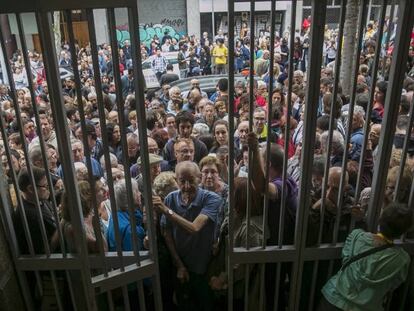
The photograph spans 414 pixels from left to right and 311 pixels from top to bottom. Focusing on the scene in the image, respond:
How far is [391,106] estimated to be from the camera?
6.86ft

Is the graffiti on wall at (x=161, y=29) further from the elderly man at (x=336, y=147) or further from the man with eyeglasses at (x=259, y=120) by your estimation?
the elderly man at (x=336, y=147)

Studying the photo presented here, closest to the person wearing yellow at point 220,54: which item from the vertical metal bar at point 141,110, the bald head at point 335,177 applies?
the bald head at point 335,177

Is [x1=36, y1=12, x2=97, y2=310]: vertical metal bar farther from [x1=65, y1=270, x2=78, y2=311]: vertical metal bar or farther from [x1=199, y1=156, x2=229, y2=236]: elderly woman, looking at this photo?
[x1=199, y1=156, x2=229, y2=236]: elderly woman

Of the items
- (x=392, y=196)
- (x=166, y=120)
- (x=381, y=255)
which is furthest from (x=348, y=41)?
(x=381, y=255)

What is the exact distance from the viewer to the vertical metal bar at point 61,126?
1.61m

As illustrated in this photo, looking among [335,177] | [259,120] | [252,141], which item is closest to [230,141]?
Result: [252,141]

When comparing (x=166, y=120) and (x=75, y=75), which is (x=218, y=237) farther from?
(x=166, y=120)

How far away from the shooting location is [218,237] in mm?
2529

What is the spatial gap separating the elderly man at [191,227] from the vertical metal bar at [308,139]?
0.51 metres

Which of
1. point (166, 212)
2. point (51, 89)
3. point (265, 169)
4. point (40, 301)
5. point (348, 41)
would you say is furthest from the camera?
point (348, 41)

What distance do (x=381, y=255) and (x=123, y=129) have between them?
1.38 m

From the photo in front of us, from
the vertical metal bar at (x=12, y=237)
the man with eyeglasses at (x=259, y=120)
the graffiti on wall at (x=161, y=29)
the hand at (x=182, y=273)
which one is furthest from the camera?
the graffiti on wall at (x=161, y=29)

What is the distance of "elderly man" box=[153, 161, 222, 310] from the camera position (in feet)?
8.14

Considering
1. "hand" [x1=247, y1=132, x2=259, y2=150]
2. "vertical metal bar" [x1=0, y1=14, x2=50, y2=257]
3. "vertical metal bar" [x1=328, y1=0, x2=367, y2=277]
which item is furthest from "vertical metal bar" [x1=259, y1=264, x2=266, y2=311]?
"vertical metal bar" [x1=0, y1=14, x2=50, y2=257]
